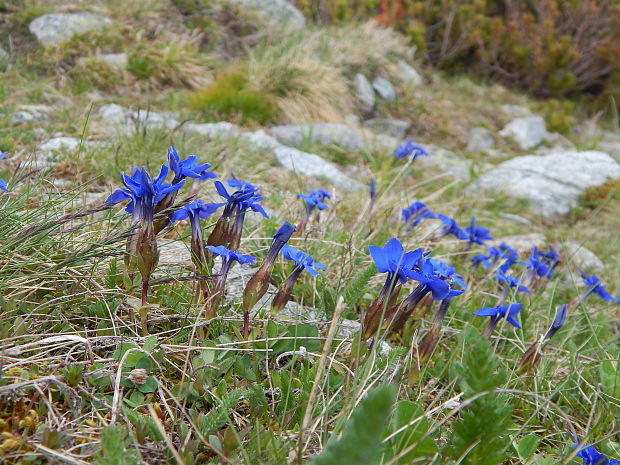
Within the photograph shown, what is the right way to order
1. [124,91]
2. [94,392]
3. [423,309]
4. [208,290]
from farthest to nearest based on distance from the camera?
1. [124,91]
2. [423,309]
3. [208,290]
4. [94,392]

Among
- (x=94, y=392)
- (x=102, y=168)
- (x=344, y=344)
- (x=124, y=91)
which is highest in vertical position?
(x=94, y=392)

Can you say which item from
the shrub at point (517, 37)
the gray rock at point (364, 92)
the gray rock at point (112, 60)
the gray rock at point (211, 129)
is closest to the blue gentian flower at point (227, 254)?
the gray rock at point (211, 129)

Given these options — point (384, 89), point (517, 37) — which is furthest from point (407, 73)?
point (517, 37)

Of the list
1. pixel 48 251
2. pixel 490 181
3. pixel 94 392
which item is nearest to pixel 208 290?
pixel 94 392

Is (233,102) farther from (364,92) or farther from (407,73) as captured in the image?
(407,73)

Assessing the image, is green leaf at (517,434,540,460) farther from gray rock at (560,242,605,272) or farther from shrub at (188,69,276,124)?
shrub at (188,69,276,124)

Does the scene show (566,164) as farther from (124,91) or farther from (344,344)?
(344,344)

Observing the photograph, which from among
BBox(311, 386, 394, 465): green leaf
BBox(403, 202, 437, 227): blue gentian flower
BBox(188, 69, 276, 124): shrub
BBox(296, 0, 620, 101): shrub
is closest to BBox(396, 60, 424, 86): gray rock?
BBox(296, 0, 620, 101): shrub
